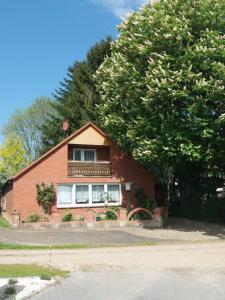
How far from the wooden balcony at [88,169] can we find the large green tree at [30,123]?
28.8 metres

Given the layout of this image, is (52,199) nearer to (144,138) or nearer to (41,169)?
(41,169)

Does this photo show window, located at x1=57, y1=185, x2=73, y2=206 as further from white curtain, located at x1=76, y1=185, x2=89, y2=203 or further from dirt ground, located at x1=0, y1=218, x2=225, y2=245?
dirt ground, located at x1=0, y1=218, x2=225, y2=245

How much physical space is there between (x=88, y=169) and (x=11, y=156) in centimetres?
2465

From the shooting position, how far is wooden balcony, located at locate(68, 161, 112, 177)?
34594 millimetres

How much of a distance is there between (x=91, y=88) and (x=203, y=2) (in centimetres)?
2036

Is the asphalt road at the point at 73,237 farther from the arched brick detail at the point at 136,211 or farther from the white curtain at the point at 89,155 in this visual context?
the white curtain at the point at 89,155

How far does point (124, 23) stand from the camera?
28922 mm

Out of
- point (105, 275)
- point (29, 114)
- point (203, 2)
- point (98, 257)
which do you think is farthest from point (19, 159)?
point (105, 275)

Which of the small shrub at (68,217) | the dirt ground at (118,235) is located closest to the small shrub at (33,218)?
the small shrub at (68,217)

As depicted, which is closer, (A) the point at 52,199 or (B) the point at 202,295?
(B) the point at 202,295

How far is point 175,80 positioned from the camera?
971 inches

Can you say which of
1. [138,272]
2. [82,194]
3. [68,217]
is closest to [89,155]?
[82,194]

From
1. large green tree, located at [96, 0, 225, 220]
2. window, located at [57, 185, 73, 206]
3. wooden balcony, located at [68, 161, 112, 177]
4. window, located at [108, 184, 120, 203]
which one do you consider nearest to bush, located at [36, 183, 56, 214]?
window, located at [57, 185, 73, 206]

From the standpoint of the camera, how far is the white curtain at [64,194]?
111 feet
